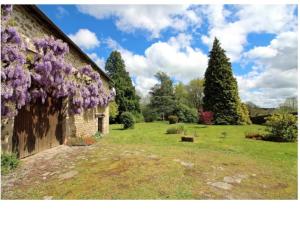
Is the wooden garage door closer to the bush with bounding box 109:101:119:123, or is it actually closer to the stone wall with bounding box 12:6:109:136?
the stone wall with bounding box 12:6:109:136

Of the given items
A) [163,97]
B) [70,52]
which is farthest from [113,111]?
[70,52]

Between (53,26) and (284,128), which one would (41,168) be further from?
(284,128)

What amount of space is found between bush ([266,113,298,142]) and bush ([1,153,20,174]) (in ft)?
40.0

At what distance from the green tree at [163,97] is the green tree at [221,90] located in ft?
21.6

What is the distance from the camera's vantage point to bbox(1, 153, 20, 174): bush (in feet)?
18.4

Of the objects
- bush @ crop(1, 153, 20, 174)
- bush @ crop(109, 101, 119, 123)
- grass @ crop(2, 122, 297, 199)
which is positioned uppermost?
bush @ crop(109, 101, 119, 123)

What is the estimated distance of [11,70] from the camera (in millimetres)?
5773

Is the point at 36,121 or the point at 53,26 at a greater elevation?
the point at 53,26

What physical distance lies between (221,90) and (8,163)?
23.6m

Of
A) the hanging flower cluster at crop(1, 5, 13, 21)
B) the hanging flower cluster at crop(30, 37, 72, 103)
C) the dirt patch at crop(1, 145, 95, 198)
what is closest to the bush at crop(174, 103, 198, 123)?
the dirt patch at crop(1, 145, 95, 198)

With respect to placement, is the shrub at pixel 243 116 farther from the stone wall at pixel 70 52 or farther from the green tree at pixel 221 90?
the stone wall at pixel 70 52
